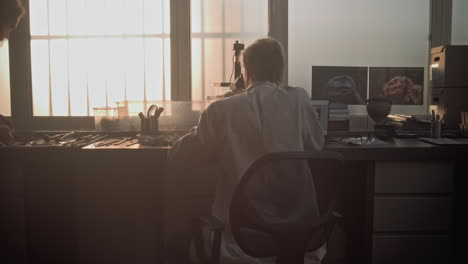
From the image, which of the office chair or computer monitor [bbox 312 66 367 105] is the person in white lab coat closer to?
the office chair

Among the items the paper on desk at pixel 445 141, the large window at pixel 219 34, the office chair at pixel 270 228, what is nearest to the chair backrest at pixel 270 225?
the office chair at pixel 270 228

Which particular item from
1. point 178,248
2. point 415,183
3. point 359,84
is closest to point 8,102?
point 178,248

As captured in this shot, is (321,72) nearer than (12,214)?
No

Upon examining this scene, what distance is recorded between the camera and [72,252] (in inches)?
90.6

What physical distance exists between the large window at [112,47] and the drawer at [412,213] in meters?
1.61

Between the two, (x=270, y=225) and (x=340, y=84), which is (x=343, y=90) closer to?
(x=340, y=84)

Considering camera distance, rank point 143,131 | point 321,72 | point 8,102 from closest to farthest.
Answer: point 143,131 → point 321,72 → point 8,102

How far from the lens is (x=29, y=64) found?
9.92ft

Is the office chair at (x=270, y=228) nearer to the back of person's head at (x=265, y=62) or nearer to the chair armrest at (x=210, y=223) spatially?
the chair armrest at (x=210, y=223)

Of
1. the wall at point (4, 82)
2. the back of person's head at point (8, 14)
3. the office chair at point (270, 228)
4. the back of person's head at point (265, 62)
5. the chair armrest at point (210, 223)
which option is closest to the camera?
the office chair at point (270, 228)

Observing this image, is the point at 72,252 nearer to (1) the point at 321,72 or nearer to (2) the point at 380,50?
(1) the point at 321,72

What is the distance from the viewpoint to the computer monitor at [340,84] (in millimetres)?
2877

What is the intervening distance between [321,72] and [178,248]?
1.48m

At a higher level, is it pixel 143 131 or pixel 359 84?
pixel 359 84
